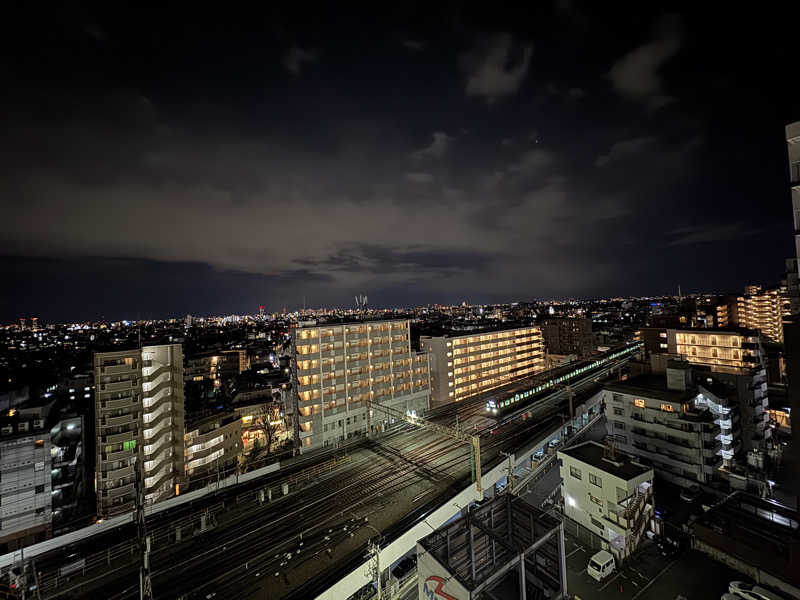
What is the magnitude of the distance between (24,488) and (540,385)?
165 feet

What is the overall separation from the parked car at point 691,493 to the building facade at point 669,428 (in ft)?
1.19

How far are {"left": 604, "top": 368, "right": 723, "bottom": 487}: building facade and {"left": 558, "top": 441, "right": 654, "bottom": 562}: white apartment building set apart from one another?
6.62 m

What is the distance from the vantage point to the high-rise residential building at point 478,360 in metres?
50.6

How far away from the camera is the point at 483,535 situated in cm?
1429

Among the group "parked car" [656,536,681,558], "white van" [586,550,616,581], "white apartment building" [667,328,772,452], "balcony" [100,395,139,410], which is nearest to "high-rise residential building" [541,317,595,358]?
"white apartment building" [667,328,772,452]

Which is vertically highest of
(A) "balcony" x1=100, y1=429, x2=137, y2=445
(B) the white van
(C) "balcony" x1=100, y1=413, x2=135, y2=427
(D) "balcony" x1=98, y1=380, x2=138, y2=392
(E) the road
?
(D) "balcony" x1=98, y1=380, x2=138, y2=392

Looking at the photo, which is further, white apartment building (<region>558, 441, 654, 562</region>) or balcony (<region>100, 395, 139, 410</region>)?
balcony (<region>100, 395, 139, 410</region>)

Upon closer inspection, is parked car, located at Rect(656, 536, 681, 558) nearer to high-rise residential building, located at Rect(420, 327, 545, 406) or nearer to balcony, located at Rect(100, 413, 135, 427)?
high-rise residential building, located at Rect(420, 327, 545, 406)

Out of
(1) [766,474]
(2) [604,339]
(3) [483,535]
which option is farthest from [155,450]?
(2) [604,339]

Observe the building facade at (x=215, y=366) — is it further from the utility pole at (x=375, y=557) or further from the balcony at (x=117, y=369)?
the utility pole at (x=375, y=557)

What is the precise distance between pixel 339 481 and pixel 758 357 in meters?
45.5

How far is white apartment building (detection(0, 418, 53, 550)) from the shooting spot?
990 inches

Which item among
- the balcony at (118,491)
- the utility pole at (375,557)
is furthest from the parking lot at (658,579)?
the balcony at (118,491)

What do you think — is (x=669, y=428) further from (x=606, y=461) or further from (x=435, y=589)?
(x=435, y=589)
